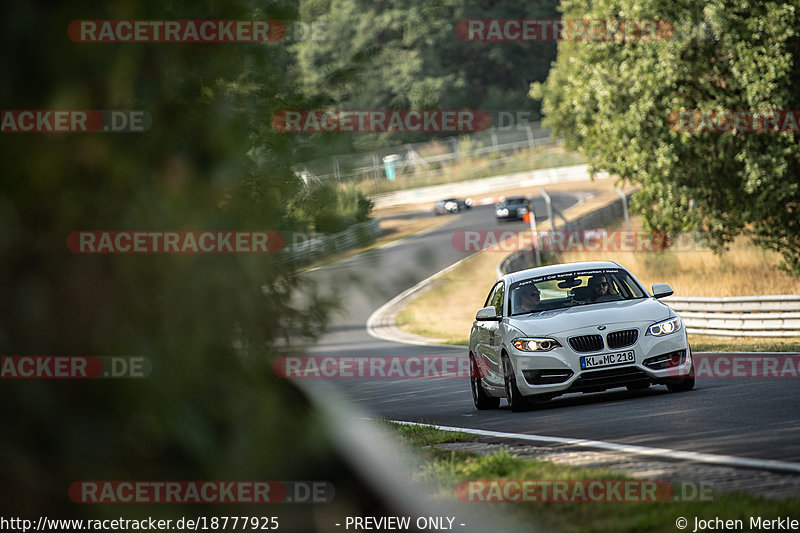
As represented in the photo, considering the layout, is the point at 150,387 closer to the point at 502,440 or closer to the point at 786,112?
the point at 502,440

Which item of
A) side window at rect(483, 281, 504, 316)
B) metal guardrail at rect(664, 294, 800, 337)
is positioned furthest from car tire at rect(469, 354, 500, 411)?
metal guardrail at rect(664, 294, 800, 337)

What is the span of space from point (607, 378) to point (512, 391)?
1.16 m

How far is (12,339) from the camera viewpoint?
229 centimetres

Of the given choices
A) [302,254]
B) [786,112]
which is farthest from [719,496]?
[786,112]

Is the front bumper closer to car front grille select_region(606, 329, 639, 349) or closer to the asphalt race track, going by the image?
car front grille select_region(606, 329, 639, 349)

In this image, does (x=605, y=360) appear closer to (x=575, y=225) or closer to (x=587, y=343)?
(x=587, y=343)

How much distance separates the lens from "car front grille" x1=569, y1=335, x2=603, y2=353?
12.0m

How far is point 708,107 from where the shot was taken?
84.1ft

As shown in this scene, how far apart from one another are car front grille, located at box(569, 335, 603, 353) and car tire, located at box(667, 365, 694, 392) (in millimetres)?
1180

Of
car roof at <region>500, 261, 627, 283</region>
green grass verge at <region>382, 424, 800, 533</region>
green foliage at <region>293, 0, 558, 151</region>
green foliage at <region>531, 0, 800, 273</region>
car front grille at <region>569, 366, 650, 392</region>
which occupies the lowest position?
car front grille at <region>569, 366, 650, 392</region>

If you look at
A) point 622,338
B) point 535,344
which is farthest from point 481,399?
point 622,338

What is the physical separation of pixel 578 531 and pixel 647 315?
23.7 feet

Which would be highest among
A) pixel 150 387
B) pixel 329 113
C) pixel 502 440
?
pixel 329 113

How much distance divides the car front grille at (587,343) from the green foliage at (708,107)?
14.8 meters
